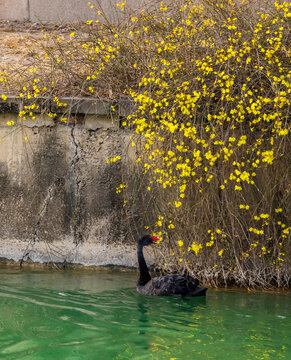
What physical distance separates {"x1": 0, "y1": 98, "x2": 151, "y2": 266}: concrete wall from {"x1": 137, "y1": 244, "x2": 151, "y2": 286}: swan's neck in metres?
0.60

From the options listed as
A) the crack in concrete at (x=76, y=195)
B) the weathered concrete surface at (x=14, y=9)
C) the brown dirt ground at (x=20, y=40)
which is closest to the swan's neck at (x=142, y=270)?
the crack in concrete at (x=76, y=195)

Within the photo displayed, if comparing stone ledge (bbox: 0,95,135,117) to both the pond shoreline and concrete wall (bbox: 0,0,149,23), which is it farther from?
concrete wall (bbox: 0,0,149,23)

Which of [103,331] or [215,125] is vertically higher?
[215,125]

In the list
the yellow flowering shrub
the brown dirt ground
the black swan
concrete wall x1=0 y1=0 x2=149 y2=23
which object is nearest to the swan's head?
the black swan

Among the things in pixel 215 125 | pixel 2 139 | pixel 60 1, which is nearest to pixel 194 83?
pixel 215 125

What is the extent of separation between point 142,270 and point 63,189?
1.41m

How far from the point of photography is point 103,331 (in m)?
5.45

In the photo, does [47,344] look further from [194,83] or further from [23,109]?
[23,109]

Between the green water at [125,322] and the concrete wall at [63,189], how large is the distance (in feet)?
1.26

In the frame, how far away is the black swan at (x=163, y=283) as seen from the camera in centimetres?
653

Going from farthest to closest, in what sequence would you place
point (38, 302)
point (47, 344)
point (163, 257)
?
point (163, 257) → point (38, 302) → point (47, 344)

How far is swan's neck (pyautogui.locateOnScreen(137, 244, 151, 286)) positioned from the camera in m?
6.89

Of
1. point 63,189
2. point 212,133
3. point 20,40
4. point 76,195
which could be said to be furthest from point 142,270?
point 20,40

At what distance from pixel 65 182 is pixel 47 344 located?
288 centimetres
